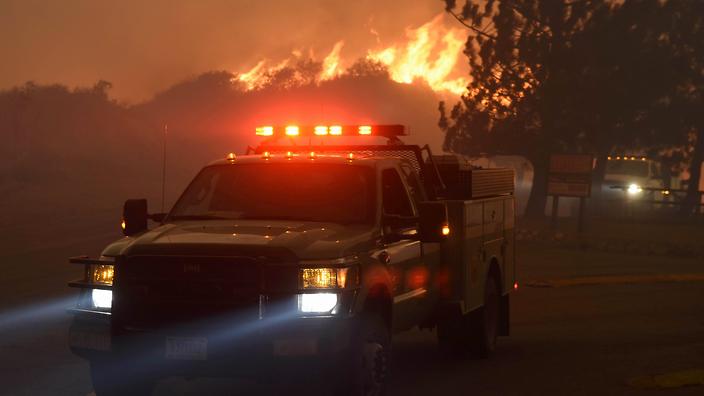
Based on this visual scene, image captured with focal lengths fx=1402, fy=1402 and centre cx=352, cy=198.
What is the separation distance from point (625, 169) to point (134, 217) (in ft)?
165

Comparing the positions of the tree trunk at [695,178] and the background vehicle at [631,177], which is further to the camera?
the background vehicle at [631,177]

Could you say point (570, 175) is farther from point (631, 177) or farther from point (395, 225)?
point (395, 225)

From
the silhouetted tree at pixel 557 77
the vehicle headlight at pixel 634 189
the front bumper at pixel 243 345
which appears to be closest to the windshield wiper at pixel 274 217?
the front bumper at pixel 243 345

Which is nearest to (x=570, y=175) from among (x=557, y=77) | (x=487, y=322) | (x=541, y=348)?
(x=557, y=77)

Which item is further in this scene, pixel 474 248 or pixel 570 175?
pixel 570 175

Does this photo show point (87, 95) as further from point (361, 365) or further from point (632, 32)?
point (361, 365)

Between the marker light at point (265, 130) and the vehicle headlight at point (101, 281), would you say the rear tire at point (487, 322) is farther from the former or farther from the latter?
the vehicle headlight at point (101, 281)

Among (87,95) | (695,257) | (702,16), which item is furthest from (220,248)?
(87,95)

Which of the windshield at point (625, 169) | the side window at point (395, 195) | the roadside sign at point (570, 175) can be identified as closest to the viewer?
the side window at point (395, 195)

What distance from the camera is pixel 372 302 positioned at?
31.9 ft

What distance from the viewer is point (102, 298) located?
369 inches

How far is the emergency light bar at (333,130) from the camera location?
12.1m

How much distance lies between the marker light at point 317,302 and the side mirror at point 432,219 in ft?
4.95

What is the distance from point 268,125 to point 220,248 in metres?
4.00
